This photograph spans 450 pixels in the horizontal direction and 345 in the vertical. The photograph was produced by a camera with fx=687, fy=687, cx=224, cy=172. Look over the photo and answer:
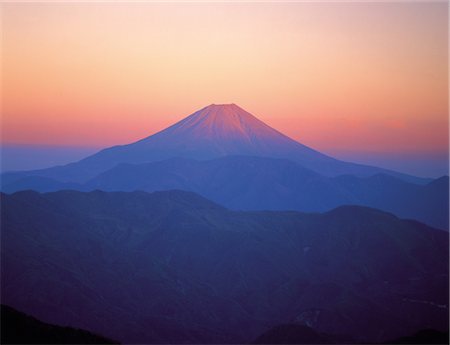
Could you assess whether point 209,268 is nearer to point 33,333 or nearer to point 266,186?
point 266,186

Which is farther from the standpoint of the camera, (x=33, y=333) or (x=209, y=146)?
(x=209, y=146)

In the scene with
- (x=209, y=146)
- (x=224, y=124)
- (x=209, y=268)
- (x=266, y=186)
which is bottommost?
(x=209, y=268)

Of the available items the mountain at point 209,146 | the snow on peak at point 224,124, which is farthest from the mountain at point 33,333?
the snow on peak at point 224,124

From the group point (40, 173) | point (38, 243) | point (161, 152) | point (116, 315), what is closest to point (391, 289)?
point (116, 315)

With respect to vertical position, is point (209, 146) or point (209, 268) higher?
point (209, 146)

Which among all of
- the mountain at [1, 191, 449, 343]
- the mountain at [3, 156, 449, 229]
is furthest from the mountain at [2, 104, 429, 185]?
the mountain at [1, 191, 449, 343]

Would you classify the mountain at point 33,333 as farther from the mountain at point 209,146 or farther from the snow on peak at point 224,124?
the snow on peak at point 224,124

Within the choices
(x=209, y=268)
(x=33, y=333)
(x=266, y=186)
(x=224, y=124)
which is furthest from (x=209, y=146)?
(x=33, y=333)
